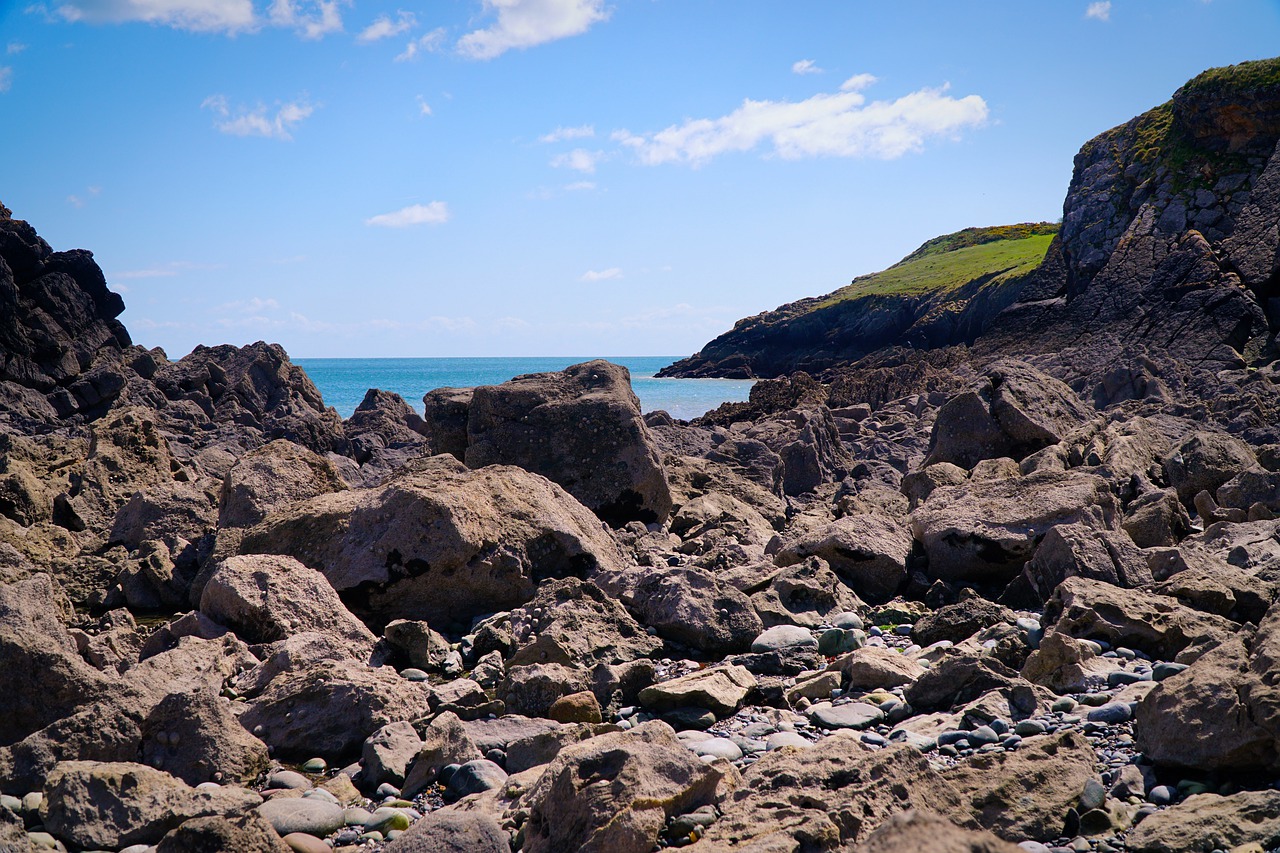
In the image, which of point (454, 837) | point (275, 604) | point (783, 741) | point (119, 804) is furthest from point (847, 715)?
point (275, 604)

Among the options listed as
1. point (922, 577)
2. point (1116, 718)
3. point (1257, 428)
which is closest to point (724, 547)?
point (922, 577)

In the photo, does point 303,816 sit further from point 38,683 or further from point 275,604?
point 275,604

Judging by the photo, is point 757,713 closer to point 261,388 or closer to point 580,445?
point 580,445

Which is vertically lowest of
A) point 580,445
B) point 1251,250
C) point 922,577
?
point 922,577

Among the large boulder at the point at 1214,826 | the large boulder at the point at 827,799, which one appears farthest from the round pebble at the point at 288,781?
the large boulder at the point at 1214,826

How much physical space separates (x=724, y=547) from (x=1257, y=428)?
13.7 metres

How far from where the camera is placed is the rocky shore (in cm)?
426

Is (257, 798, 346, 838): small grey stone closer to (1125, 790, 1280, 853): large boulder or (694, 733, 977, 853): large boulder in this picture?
(694, 733, 977, 853): large boulder

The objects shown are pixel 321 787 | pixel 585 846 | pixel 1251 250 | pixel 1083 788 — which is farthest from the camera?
pixel 1251 250

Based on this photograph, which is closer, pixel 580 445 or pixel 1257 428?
pixel 580 445

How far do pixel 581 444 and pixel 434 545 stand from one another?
397 centimetres

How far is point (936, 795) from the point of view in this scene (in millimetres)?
4117

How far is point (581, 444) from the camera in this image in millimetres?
12391

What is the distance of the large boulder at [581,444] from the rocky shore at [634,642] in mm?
40
